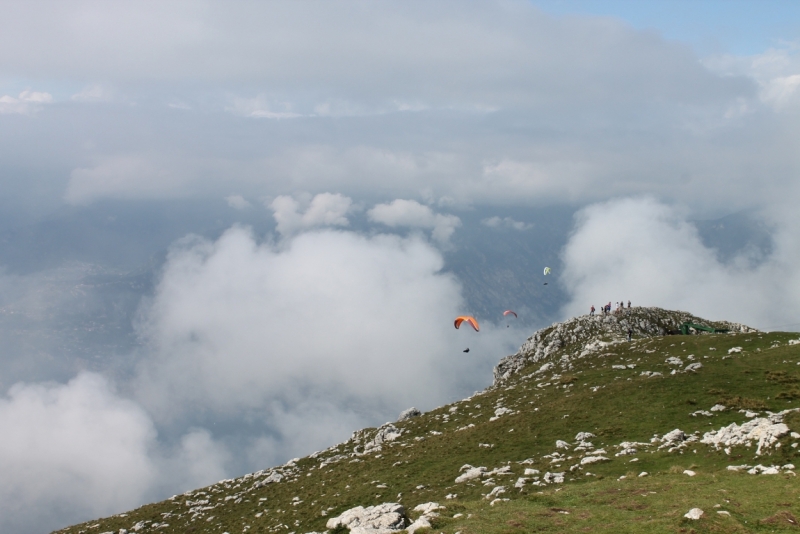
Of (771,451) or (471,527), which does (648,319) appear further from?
(471,527)

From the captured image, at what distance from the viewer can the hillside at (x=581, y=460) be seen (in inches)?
929

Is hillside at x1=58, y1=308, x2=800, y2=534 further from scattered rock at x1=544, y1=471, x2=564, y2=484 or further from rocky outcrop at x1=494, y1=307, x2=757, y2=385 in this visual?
rocky outcrop at x1=494, y1=307, x2=757, y2=385

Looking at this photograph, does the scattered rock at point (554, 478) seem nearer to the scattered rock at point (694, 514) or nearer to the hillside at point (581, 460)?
the hillside at point (581, 460)

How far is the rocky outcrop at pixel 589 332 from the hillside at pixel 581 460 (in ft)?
16.7

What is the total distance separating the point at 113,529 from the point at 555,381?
4901cm

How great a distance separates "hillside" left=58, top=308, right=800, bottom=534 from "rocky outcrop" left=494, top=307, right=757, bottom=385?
16.7 feet

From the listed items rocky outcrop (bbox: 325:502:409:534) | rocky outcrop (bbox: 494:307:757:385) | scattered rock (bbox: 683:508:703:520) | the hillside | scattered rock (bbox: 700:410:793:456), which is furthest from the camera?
rocky outcrop (bbox: 494:307:757:385)

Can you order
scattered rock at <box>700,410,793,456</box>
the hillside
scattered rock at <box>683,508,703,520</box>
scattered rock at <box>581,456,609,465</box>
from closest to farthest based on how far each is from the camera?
scattered rock at <box>683,508,703,520</box>, the hillside, scattered rock at <box>700,410,793,456</box>, scattered rock at <box>581,456,609,465</box>

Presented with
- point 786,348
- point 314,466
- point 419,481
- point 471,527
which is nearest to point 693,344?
point 786,348

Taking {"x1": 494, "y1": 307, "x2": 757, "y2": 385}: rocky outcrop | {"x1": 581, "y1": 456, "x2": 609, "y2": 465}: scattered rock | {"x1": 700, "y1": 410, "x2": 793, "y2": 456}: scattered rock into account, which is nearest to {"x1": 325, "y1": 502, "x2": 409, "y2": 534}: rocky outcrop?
{"x1": 581, "y1": 456, "x2": 609, "y2": 465}: scattered rock

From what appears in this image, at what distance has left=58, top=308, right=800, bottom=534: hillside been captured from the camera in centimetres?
2359

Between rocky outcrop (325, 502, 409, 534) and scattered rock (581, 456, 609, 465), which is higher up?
scattered rock (581, 456, 609, 465)

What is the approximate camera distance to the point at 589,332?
82.5m

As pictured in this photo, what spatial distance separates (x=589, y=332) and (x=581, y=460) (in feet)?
164
